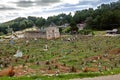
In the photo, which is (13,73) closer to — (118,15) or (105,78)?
(105,78)

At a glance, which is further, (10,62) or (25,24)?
(25,24)

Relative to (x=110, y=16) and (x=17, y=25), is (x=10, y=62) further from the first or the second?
(x=17, y=25)

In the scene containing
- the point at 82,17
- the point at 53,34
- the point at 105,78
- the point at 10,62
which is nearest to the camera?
the point at 105,78

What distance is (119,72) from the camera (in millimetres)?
17797

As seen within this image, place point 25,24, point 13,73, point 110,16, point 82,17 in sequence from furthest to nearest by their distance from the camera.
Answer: point 25,24 < point 82,17 < point 110,16 < point 13,73

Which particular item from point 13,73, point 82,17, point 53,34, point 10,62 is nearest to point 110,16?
point 53,34

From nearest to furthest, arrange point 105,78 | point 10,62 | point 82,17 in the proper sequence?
point 105,78 < point 10,62 < point 82,17

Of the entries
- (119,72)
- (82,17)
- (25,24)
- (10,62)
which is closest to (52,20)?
(25,24)

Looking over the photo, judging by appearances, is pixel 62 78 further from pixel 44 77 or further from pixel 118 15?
pixel 118 15

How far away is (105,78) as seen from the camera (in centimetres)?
1592

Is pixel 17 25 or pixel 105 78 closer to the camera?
pixel 105 78

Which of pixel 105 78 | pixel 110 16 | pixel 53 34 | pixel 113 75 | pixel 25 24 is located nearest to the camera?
pixel 105 78

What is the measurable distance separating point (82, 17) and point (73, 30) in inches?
1640

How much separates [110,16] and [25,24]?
230 feet
